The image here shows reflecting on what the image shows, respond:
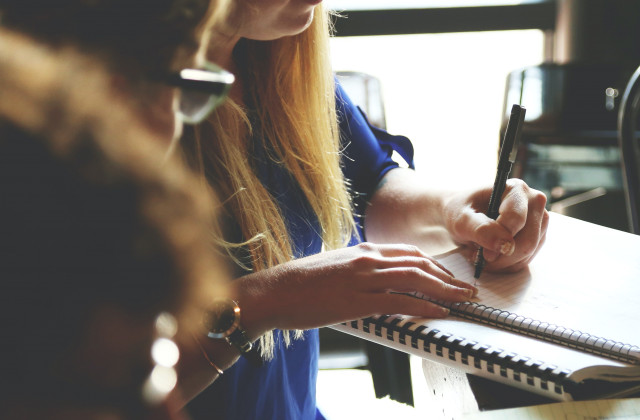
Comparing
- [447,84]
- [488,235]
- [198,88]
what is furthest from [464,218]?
[447,84]

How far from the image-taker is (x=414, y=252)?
612 mm

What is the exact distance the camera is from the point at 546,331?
517 mm

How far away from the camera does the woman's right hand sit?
544mm

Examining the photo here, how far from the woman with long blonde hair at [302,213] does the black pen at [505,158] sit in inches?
0.5

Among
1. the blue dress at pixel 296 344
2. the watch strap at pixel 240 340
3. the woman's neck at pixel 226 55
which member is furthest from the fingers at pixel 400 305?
the woman's neck at pixel 226 55

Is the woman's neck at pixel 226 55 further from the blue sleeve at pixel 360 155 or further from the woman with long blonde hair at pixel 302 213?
the blue sleeve at pixel 360 155

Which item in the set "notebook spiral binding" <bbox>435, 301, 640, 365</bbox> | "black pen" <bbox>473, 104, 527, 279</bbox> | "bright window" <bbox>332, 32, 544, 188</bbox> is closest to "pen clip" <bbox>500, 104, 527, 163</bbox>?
"black pen" <bbox>473, 104, 527, 279</bbox>

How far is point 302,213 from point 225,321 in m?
0.33

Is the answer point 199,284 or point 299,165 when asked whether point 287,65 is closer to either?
point 299,165

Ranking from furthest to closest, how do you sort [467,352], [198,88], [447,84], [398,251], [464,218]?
1. [447,84]
2. [464,218]
3. [398,251]
4. [467,352]
5. [198,88]

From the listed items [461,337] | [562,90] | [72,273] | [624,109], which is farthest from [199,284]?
[562,90]

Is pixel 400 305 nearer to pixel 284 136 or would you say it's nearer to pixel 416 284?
pixel 416 284

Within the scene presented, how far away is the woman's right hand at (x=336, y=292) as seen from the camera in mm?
544

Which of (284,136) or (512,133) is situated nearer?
(512,133)
